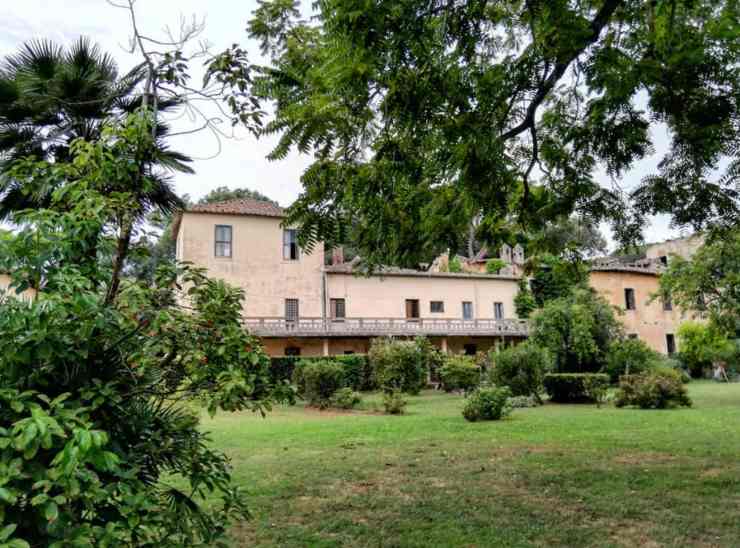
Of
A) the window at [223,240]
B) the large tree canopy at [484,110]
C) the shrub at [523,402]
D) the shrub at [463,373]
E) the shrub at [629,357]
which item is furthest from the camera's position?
the window at [223,240]

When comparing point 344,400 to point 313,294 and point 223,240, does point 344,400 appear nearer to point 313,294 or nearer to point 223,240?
point 313,294

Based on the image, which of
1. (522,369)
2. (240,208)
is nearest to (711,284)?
(522,369)

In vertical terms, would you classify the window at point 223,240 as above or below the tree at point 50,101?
above

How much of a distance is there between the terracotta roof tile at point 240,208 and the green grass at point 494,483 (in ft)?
60.6

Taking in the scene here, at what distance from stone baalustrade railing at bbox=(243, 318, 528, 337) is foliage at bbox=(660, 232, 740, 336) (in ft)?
46.7

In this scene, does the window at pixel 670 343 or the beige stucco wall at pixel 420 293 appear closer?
the beige stucco wall at pixel 420 293

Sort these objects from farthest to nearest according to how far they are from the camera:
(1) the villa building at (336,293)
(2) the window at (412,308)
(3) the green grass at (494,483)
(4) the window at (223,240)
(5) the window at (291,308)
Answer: (2) the window at (412,308), (5) the window at (291,308), (4) the window at (223,240), (1) the villa building at (336,293), (3) the green grass at (494,483)

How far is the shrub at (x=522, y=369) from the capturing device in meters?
17.8

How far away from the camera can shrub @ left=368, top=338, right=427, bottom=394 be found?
20.6 metres

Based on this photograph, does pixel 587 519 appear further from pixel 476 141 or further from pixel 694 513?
pixel 476 141

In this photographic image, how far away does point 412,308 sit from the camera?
1302 inches

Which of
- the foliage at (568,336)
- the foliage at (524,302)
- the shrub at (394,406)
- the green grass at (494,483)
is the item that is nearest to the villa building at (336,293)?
the foliage at (524,302)

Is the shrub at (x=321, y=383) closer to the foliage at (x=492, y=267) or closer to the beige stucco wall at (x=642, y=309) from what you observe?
the foliage at (x=492, y=267)

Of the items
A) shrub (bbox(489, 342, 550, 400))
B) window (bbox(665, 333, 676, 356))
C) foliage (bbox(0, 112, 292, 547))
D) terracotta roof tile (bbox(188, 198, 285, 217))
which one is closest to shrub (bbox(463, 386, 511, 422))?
shrub (bbox(489, 342, 550, 400))
